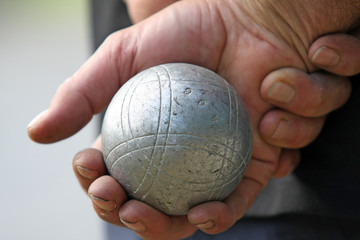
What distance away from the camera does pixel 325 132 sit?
1915 millimetres

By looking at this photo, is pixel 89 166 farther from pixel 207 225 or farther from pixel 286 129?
pixel 286 129

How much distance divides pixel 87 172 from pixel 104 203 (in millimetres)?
130

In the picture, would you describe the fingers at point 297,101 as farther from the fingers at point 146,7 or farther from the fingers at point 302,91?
the fingers at point 146,7

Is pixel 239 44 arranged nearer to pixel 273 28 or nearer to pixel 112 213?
pixel 273 28

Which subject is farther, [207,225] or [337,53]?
[337,53]

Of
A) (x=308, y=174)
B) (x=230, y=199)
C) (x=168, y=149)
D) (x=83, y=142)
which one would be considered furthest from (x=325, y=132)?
(x=83, y=142)

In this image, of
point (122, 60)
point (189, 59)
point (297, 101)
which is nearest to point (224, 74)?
point (189, 59)

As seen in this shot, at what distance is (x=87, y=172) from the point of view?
1.36 m

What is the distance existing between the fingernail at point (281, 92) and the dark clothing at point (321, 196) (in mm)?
357

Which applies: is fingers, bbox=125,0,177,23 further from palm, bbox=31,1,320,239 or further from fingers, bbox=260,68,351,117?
fingers, bbox=260,68,351,117

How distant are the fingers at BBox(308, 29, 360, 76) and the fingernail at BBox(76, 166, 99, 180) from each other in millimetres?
869

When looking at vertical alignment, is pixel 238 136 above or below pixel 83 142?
above

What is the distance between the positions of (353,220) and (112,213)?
Result: 110cm

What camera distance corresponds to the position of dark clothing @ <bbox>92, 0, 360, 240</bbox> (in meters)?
1.86
